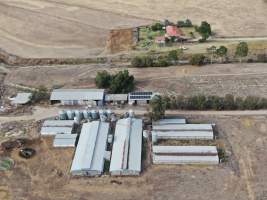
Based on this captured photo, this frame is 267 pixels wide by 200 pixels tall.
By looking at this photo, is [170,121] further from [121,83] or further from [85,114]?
[85,114]

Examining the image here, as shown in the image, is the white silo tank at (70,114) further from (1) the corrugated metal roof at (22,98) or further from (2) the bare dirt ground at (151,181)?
(1) the corrugated metal roof at (22,98)

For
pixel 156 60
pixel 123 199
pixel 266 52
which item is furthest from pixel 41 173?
pixel 266 52

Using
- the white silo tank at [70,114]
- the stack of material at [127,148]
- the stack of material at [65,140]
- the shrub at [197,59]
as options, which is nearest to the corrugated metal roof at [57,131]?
the stack of material at [65,140]

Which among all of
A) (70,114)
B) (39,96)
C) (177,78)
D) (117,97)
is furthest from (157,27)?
(70,114)

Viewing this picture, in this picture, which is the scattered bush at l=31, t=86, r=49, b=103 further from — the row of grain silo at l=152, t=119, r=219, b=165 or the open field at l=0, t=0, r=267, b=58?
the row of grain silo at l=152, t=119, r=219, b=165

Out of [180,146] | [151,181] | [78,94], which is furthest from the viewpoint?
[78,94]

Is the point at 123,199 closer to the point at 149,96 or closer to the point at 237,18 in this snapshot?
the point at 149,96

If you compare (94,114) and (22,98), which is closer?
(94,114)
